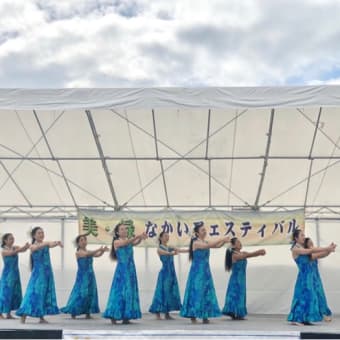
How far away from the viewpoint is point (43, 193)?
9273 millimetres

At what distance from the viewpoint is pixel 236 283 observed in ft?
24.5

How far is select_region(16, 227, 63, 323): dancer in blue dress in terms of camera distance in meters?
6.33

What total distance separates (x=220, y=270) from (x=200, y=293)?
2526mm

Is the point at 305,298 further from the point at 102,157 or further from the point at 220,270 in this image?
the point at 102,157

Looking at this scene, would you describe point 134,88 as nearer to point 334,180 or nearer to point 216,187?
point 216,187

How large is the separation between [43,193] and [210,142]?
9.68 ft

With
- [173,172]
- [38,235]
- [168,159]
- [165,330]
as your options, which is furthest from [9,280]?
[165,330]

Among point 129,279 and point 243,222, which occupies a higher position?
point 243,222

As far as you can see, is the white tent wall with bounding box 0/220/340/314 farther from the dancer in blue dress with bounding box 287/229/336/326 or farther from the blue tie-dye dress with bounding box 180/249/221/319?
the dancer in blue dress with bounding box 287/229/336/326

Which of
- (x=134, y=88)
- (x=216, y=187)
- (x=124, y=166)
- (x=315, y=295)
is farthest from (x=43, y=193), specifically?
(x=315, y=295)

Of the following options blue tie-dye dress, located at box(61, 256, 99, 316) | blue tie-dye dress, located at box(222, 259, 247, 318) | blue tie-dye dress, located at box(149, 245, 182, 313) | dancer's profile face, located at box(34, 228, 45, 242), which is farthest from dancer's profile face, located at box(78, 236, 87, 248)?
blue tie-dye dress, located at box(222, 259, 247, 318)

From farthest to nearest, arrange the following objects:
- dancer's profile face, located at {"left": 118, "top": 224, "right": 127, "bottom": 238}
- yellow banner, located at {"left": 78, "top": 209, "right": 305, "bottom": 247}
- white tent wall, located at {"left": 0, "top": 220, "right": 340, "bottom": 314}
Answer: white tent wall, located at {"left": 0, "top": 220, "right": 340, "bottom": 314}, yellow banner, located at {"left": 78, "top": 209, "right": 305, "bottom": 247}, dancer's profile face, located at {"left": 118, "top": 224, "right": 127, "bottom": 238}

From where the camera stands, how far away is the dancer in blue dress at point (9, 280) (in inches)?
290

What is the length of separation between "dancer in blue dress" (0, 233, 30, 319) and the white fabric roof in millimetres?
1379
